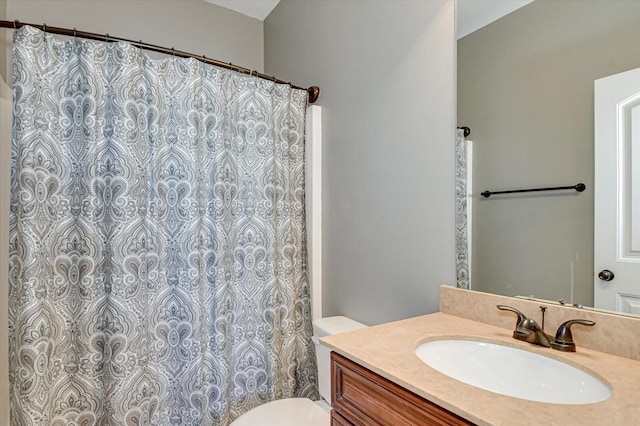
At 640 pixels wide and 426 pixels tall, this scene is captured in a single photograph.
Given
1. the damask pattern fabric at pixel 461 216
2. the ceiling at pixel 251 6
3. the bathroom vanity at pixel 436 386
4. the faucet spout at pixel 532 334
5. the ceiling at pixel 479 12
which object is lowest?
the bathroom vanity at pixel 436 386

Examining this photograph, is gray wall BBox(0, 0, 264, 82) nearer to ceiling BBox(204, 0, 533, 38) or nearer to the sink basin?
ceiling BBox(204, 0, 533, 38)

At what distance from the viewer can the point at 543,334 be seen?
34.6 inches

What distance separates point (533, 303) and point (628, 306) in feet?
0.68

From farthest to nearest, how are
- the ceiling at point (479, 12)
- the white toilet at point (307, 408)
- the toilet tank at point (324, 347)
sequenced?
the toilet tank at point (324, 347) → the white toilet at point (307, 408) → the ceiling at point (479, 12)

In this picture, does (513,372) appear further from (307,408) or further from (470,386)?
(307,408)

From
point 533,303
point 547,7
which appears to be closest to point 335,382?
point 533,303

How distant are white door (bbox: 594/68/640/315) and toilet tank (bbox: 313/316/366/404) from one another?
95 centimetres

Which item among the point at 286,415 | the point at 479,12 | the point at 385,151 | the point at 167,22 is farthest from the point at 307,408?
the point at 167,22

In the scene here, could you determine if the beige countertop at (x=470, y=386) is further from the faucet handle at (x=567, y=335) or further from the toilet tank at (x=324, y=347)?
the toilet tank at (x=324, y=347)

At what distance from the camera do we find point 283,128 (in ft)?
5.82

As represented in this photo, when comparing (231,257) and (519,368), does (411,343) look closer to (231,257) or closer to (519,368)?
(519,368)

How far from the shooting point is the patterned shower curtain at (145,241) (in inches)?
48.9

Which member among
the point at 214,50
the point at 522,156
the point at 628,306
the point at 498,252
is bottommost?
the point at 628,306

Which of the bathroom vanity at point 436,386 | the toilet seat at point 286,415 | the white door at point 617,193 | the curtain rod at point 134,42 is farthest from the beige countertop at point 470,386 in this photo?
the curtain rod at point 134,42
